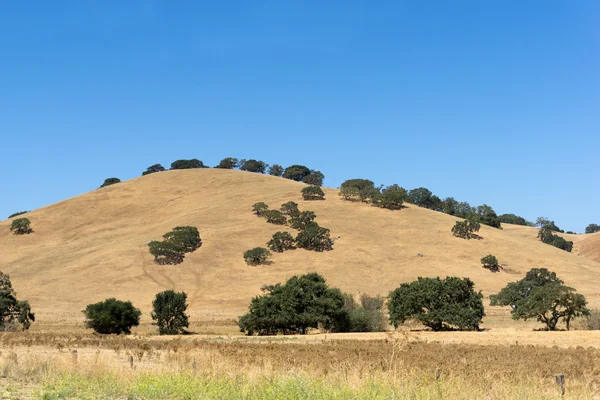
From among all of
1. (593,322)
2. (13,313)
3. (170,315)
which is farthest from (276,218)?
(593,322)

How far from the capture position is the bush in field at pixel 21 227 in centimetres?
12494

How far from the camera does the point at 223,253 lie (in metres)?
104

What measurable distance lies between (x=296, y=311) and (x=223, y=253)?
50.4m

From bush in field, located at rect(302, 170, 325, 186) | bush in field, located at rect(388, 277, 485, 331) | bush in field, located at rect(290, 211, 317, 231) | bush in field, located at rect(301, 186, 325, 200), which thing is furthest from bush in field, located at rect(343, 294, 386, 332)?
bush in field, located at rect(302, 170, 325, 186)

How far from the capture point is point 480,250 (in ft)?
361

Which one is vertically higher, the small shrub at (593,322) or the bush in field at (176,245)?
the bush in field at (176,245)

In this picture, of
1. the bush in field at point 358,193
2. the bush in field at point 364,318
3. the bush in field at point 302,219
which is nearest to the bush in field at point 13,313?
the bush in field at point 364,318

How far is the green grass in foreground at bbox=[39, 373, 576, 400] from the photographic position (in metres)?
12.5

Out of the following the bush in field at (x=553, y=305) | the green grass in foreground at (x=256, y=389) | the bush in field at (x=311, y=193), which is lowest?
the green grass in foreground at (x=256, y=389)

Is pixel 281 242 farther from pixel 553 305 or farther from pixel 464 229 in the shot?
pixel 553 305

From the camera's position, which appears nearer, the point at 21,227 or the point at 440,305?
the point at 440,305

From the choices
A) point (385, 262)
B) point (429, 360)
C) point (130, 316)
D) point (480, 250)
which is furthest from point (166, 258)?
point (429, 360)

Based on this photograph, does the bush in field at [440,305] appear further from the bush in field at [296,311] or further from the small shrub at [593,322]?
the small shrub at [593,322]

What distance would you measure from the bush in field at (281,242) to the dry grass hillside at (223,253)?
194cm
